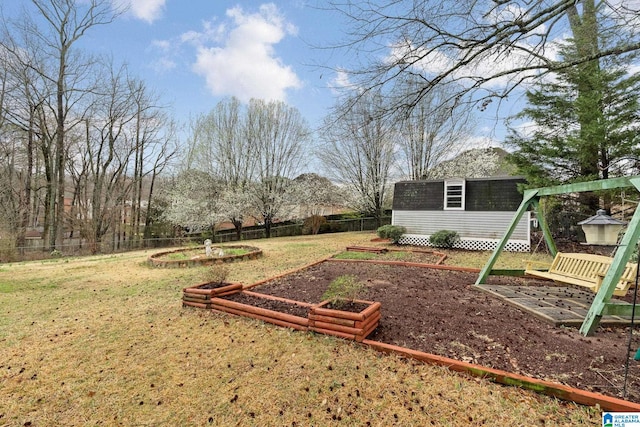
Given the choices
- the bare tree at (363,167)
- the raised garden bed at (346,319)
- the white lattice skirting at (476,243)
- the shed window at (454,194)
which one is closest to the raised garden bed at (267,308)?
the raised garden bed at (346,319)

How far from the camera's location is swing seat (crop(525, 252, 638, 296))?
421cm

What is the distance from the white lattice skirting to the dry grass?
35.1ft

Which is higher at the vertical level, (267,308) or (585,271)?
(585,271)

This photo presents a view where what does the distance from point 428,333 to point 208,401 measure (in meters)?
2.56

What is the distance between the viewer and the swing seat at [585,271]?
166 inches

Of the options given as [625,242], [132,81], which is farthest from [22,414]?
[132,81]

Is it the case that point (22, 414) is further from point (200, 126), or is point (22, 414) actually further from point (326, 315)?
point (200, 126)

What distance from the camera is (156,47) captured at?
12102mm

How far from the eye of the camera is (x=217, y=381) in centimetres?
278

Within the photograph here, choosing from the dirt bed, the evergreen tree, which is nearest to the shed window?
the evergreen tree

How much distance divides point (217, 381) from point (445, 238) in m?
11.1

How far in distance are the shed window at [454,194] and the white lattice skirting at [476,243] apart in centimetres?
153

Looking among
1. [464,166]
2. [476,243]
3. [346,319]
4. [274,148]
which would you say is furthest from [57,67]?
[464,166]

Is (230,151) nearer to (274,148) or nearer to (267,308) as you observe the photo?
(274,148)
